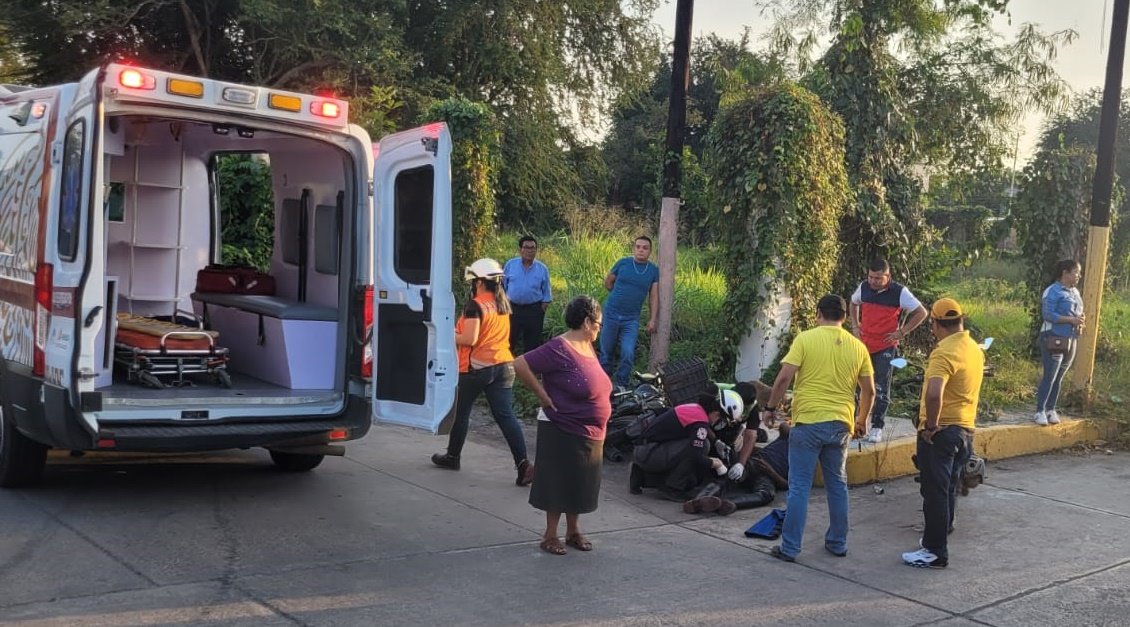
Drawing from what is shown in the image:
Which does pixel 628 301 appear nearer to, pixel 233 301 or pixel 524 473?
pixel 524 473

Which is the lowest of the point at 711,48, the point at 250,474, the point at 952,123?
the point at 250,474

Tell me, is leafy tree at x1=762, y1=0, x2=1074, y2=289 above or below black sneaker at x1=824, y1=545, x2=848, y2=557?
above

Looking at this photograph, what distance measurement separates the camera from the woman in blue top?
961 cm

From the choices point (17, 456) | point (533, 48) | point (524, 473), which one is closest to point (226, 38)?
point (533, 48)

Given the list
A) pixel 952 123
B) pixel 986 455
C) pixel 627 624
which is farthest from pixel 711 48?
pixel 627 624

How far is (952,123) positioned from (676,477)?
11094mm

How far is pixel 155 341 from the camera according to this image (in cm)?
695

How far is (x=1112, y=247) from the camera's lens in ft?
47.8

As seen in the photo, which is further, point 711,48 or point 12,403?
point 711,48

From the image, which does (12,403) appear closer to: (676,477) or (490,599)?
(490,599)

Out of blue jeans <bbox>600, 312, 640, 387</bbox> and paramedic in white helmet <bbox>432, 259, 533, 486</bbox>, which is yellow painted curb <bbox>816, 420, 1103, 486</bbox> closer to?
paramedic in white helmet <bbox>432, 259, 533, 486</bbox>

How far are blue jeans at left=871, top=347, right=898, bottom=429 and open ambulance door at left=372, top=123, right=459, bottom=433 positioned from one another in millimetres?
3915

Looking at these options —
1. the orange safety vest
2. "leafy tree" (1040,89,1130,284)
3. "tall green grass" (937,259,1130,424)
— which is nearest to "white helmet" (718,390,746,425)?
the orange safety vest

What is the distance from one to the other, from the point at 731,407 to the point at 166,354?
3.85 meters
